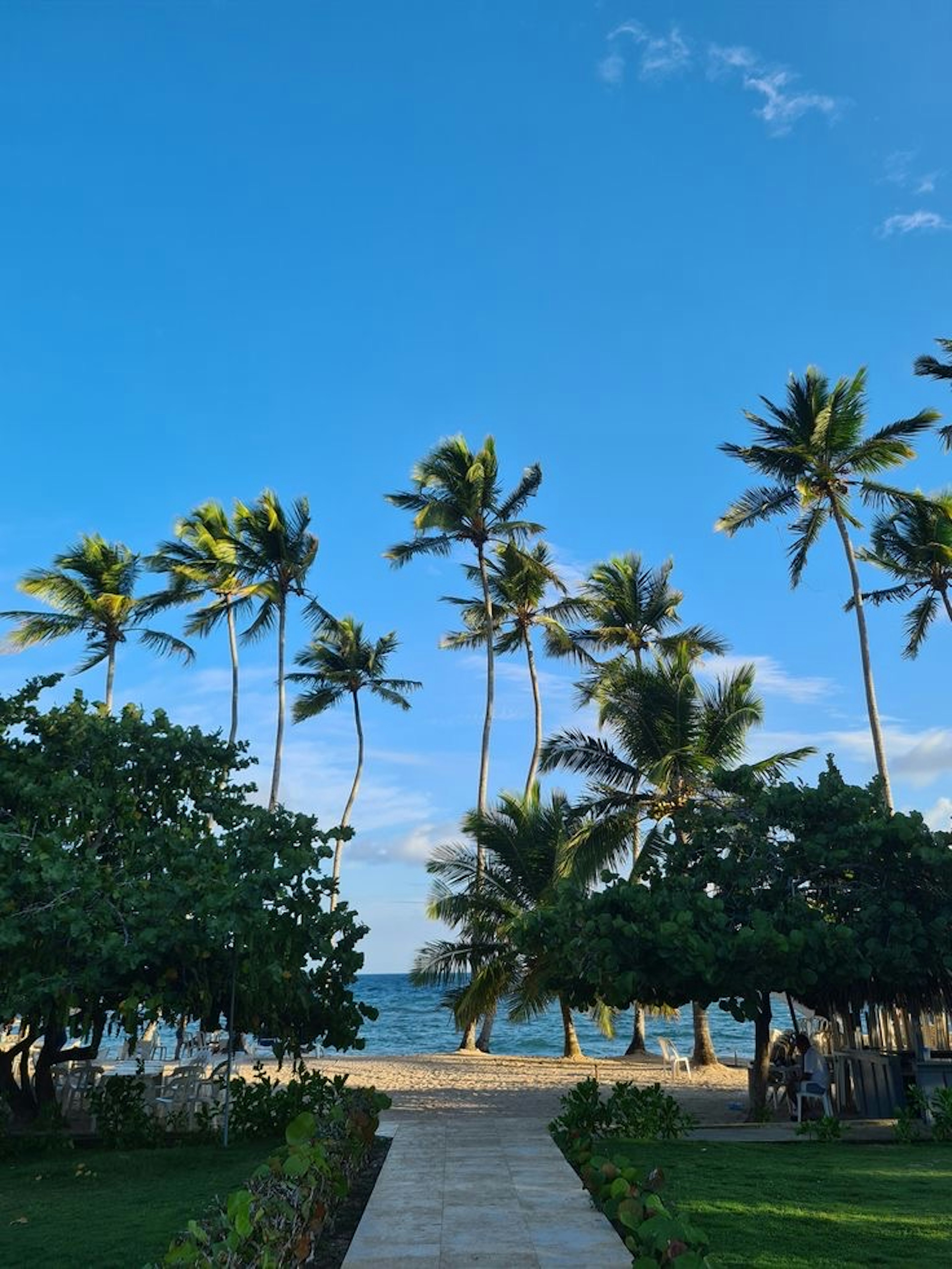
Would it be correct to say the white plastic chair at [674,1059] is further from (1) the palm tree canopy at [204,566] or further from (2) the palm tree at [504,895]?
(1) the palm tree canopy at [204,566]

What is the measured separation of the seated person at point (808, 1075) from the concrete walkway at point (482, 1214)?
4588 mm

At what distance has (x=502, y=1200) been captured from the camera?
300 inches

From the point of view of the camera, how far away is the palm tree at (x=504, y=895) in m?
21.8

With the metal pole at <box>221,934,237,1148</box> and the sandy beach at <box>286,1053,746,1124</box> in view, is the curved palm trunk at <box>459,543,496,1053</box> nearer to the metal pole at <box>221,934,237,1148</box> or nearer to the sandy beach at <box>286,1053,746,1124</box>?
the sandy beach at <box>286,1053,746,1124</box>

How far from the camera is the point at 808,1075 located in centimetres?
1365

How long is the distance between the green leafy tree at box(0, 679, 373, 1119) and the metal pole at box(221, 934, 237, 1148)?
6 centimetres

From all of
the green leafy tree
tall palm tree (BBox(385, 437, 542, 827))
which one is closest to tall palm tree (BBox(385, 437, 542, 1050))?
tall palm tree (BBox(385, 437, 542, 827))

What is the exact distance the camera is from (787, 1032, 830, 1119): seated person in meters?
13.4

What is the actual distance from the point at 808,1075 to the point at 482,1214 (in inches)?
318

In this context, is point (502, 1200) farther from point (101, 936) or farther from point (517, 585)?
point (517, 585)

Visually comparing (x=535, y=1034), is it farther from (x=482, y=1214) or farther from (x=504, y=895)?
(x=482, y=1214)

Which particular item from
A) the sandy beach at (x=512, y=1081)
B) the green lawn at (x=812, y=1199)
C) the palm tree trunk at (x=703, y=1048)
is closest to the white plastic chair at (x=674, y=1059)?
the sandy beach at (x=512, y=1081)

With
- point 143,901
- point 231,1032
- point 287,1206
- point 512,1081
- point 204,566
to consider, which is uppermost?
point 204,566

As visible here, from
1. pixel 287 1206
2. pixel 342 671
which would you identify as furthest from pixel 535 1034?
pixel 287 1206
